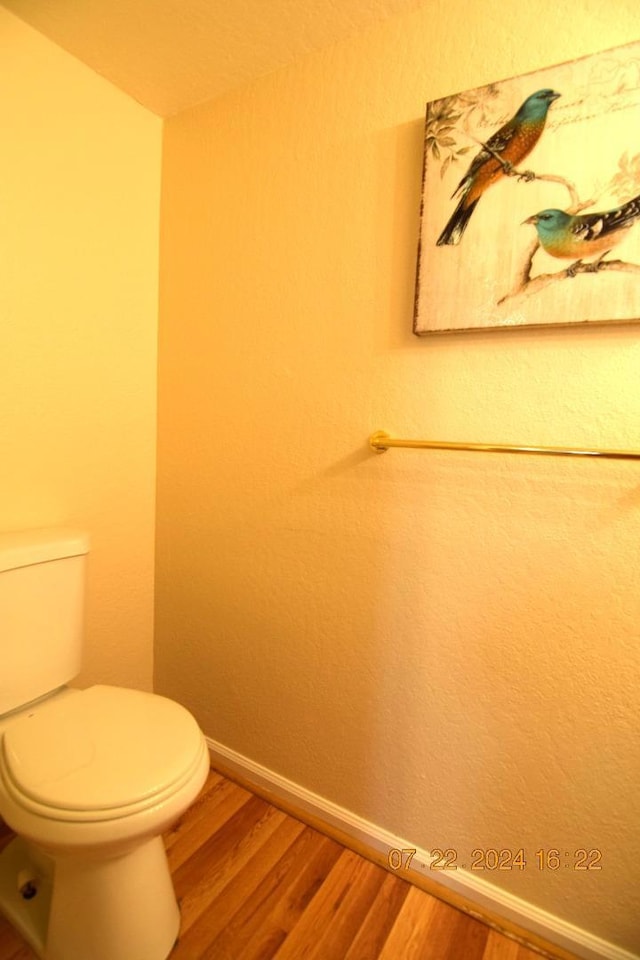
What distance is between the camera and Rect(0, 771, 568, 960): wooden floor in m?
0.92

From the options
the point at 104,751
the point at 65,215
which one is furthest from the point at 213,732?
the point at 65,215

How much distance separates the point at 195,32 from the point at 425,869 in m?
2.27

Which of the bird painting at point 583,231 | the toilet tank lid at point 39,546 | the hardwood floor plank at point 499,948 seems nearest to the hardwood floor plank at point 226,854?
the hardwood floor plank at point 499,948

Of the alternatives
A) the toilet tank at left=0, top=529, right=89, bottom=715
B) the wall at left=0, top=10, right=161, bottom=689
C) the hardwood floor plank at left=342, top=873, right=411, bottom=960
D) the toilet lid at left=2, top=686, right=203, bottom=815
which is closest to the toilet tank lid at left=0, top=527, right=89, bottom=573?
the toilet tank at left=0, top=529, right=89, bottom=715

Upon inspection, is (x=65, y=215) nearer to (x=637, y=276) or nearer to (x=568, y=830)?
(x=637, y=276)

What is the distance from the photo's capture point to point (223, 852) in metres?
1.13

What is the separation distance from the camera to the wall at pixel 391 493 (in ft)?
2.84

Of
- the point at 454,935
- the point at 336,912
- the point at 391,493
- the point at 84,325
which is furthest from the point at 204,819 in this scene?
the point at 84,325

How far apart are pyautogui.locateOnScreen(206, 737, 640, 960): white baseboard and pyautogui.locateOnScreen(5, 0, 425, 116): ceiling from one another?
209 cm

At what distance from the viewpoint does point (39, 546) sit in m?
1.03

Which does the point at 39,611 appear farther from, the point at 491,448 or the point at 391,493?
the point at 491,448

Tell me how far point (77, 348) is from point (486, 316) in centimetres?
116

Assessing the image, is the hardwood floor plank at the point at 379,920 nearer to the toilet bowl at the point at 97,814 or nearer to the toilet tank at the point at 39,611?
the toilet bowl at the point at 97,814

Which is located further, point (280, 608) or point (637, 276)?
point (280, 608)
